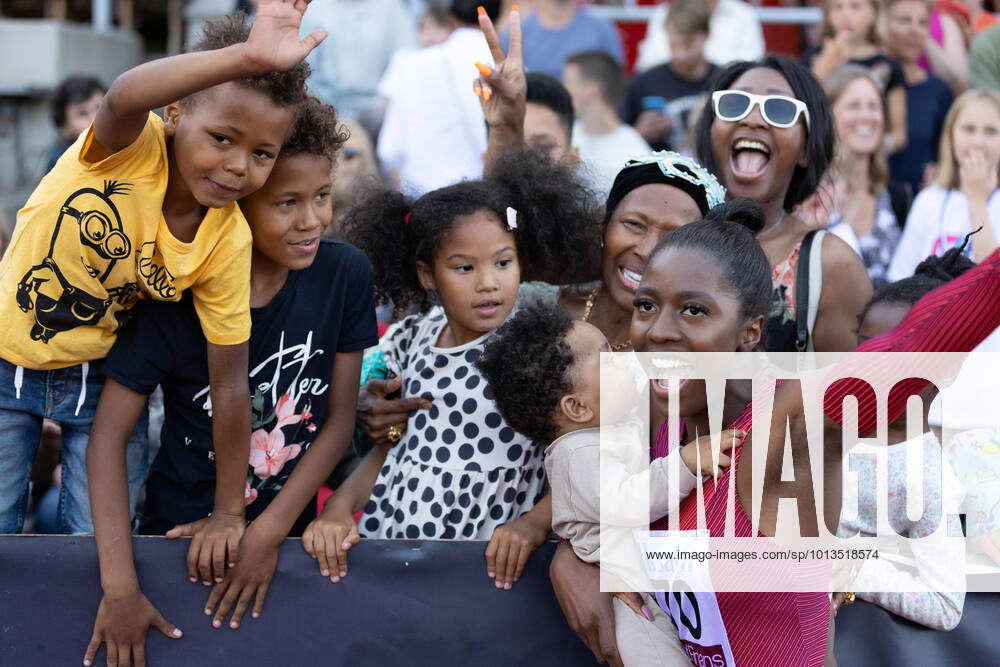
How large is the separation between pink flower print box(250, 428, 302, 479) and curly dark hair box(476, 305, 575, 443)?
2.04ft

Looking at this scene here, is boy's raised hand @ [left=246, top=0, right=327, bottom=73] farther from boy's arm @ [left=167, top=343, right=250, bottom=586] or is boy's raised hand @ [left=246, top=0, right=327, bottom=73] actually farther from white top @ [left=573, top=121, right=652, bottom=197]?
white top @ [left=573, top=121, right=652, bottom=197]

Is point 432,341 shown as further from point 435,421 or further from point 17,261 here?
point 17,261

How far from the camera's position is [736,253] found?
292 centimetres

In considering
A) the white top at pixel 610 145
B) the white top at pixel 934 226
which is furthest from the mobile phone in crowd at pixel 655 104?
the white top at pixel 934 226

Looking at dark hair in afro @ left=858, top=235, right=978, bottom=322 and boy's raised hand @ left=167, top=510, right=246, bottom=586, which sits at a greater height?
dark hair in afro @ left=858, top=235, right=978, bottom=322

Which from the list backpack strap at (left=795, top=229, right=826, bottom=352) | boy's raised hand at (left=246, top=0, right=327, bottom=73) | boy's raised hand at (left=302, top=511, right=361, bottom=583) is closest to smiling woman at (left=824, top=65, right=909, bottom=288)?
backpack strap at (left=795, top=229, right=826, bottom=352)

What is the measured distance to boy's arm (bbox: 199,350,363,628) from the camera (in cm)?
314

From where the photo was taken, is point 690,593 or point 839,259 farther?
point 839,259

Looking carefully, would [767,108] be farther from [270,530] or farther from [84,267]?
[84,267]

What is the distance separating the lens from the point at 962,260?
3688 mm

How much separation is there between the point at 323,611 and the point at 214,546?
352 mm

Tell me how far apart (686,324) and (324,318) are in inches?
42.7

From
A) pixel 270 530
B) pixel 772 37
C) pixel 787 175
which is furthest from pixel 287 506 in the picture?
pixel 772 37

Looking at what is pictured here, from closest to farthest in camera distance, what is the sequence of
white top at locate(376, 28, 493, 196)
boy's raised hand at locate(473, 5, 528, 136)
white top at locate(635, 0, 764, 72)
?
boy's raised hand at locate(473, 5, 528, 136) → white top at locate(376, 28, 493, 196) → white top at locate(635, 0, 764, 72)
